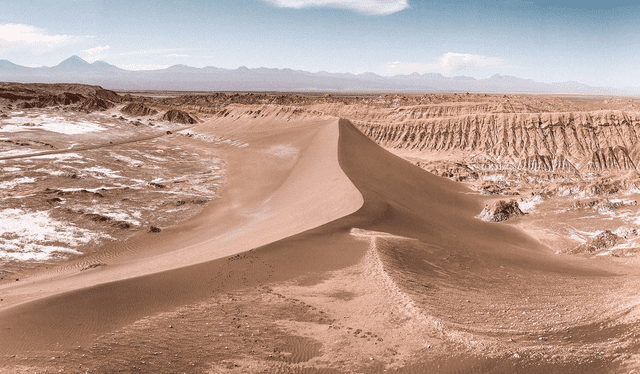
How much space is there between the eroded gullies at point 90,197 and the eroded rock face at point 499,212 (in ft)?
63.0

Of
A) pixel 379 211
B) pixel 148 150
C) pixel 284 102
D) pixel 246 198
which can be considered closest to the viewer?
pixel 379 211

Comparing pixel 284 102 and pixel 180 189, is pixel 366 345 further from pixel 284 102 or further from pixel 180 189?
pixel 284 102

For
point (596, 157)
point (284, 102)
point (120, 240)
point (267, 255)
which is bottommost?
point (120, 240)

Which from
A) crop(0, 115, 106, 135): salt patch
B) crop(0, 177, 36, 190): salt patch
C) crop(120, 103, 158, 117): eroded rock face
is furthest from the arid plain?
crop(120, 103, 158, 117): eroded rock face

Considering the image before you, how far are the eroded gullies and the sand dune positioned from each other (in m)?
2.02

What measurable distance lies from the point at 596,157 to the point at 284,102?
56686 millimetres

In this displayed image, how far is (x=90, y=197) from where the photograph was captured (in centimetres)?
2661

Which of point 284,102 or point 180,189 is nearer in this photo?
point 180,189

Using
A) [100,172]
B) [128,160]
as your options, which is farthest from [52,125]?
[100,172]

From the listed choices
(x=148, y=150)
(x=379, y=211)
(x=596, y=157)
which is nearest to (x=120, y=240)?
(x=379, y=211)

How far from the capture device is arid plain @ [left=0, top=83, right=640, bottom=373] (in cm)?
886

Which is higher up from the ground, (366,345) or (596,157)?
(596,157)

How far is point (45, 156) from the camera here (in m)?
37.7

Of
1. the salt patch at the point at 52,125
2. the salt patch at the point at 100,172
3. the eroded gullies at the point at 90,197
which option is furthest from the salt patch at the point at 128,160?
the salt patch at the point at 52,125
